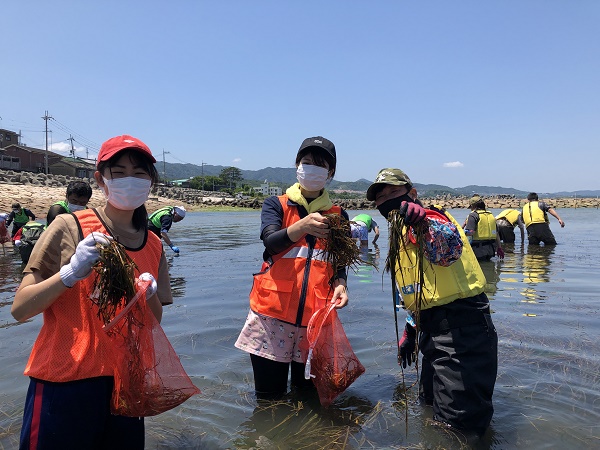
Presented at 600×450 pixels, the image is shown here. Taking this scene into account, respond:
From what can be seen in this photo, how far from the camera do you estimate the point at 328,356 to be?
342cm

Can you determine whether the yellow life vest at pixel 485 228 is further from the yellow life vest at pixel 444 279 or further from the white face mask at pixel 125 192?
the white face mask at pixel 125 192

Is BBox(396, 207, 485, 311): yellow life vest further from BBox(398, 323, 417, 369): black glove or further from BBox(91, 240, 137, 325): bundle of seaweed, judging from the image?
BBox(91, 240, 137, 325): bundle of seaweed

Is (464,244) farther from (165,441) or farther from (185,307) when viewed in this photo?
(185,307)

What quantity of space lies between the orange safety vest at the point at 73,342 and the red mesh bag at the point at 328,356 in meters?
1.55

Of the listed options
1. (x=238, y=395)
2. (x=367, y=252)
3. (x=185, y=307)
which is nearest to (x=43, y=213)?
(x=367, y=252)

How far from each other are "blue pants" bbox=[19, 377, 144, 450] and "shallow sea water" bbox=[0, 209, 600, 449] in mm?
1441

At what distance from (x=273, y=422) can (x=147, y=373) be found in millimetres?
1704

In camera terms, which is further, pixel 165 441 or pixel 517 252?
pixel 517 252

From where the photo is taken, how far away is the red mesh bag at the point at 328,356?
3.36 metres

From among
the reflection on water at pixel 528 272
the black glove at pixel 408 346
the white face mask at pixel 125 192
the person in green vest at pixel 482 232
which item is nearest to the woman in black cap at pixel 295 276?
the black glove at pixel 408 346

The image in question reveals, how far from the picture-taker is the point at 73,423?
2.07m

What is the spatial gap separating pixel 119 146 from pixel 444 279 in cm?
219

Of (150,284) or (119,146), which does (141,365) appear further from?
(119,146)

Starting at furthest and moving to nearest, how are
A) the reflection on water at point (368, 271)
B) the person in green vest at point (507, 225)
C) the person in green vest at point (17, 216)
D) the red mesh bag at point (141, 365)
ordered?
the person in green vest at point (507, 225) < the person in green vest at point (17, 216) < the reflection on water at point (368, 271) < the red mesh bag at point (141, 365)
